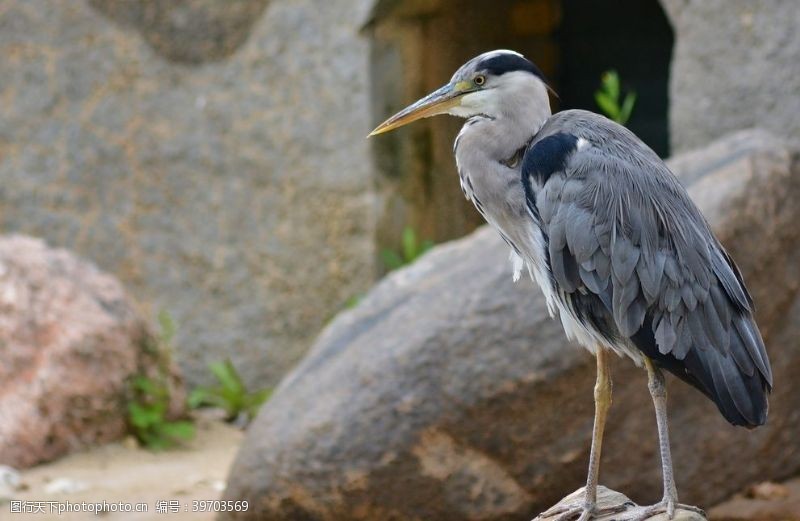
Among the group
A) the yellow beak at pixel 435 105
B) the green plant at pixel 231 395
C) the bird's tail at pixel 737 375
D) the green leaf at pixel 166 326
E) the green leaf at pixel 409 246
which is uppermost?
the yellow beak at pixel 435 105

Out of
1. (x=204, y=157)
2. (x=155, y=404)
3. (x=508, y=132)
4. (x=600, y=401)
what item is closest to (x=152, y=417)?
(x=155, y=404)

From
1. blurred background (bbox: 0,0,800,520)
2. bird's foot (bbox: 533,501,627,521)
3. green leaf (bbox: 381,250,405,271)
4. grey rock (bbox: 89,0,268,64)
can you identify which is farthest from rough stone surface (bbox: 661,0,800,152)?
bird's foot (bbox: 533,501,627,521)

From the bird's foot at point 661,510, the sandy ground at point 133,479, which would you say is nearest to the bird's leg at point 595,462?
the bird's foot at point 661,510

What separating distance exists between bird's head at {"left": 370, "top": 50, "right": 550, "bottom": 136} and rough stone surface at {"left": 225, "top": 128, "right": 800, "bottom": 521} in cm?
109

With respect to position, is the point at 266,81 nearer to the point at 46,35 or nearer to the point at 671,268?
the point at 46,35

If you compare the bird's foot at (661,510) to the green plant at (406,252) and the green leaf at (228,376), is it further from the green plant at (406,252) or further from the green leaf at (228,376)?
the green leaf at (228,376)

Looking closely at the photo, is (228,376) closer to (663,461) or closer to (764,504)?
(764,504)

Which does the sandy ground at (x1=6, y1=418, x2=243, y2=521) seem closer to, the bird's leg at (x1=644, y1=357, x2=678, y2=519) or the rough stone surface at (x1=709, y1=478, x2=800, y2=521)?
the rough stone surface at (x1=709, y1=478, x2=800, y2=521)

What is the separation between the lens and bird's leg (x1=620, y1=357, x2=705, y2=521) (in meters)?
3.02

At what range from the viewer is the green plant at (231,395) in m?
6.14

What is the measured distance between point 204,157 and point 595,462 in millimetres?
3476

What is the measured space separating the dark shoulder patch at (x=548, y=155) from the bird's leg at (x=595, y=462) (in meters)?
0.51

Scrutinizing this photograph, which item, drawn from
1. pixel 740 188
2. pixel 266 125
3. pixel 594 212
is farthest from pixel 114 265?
pixel 594 212

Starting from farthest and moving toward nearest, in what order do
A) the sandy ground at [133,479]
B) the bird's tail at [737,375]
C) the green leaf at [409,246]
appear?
the green leaf at [409,246], the sandy ground at [133,479], the bird's tail at [737,375]
